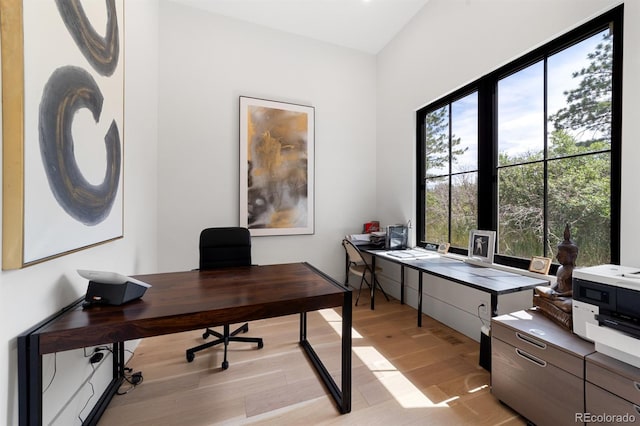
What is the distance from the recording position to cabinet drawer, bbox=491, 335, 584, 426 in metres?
1.32

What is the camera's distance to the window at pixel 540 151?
1.77 metres

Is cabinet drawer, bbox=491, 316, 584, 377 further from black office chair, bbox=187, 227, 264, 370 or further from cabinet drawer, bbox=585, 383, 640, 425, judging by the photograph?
black office chair, bbox=187, 227, 264, 370

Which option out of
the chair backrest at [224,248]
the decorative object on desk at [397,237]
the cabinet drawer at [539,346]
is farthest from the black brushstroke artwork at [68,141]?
the decorative object on desk at [397,237]

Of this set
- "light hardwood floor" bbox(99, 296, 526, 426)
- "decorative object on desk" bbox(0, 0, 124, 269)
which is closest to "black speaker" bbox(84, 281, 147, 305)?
"decorative object on desk" bbox(0, 0, 124, 269)

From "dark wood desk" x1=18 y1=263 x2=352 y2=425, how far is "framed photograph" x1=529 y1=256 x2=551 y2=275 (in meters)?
1.61

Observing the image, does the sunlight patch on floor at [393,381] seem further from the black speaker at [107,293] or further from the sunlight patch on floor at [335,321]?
the black speaker at [107,293]

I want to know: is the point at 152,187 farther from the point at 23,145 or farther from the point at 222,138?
the point at 23,145

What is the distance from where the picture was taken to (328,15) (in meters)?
3.28

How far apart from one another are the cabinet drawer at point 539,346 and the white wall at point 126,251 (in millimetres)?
Answer: 2417

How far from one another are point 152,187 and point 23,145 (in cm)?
198

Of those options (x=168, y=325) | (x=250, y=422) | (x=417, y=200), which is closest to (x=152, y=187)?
(x=168, y=325)

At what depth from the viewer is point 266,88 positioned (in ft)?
11.4

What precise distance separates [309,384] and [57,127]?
6.86 ft

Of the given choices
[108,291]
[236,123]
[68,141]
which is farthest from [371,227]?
[68,141]
